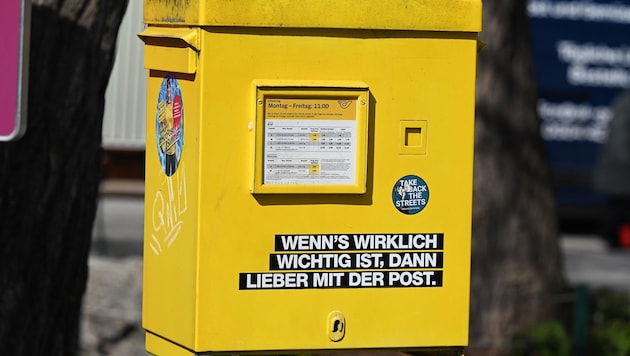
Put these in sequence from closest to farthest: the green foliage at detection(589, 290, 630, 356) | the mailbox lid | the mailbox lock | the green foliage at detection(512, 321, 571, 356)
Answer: the mailbox lid → the mailbox lock → the green foliage at detection(512, 321, 571, 356) → the green foliage at detection(589, 290, 630, 356)

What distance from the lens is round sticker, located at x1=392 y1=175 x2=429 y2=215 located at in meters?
3.20

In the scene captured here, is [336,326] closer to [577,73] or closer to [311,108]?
[311,108]

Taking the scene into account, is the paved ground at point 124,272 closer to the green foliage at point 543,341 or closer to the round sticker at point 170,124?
the green foliage at point 543,341

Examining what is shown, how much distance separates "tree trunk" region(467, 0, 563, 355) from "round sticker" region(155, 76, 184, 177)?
15.4 feet

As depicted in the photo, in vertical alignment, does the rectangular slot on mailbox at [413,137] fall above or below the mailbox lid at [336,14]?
below

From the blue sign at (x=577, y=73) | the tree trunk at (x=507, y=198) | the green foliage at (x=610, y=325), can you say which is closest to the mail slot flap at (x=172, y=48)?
the tree trunk at (x=507, y=198)

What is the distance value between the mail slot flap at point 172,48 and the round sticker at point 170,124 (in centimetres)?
5

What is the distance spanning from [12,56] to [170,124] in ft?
1.38

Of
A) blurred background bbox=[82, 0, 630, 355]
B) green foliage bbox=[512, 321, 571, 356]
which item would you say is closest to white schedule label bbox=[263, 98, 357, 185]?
green foliage bbox=[512, 321, 571, 356]

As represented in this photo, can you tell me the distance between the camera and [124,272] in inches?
355

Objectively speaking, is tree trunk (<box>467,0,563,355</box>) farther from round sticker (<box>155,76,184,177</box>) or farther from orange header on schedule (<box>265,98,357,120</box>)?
orange header on schedule (<box>265,98,357,120</box>)

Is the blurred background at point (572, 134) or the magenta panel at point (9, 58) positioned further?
the blurred background at point (572, 134)

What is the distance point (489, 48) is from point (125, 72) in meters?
7.60

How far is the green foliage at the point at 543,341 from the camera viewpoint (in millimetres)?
7480
